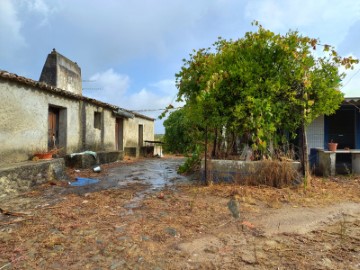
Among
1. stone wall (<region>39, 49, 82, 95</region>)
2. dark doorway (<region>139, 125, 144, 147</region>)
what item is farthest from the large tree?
dark doorway (<region>139, 125, 144, 147</region>)

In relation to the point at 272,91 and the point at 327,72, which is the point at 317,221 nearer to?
the point at 272,91

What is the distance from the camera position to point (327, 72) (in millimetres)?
6680

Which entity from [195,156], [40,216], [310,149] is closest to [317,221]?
[40,216]

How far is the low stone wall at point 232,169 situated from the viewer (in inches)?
256

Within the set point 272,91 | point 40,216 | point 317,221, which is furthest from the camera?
point 272,91

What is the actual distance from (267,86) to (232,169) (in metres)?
2.03

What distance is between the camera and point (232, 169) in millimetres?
6656

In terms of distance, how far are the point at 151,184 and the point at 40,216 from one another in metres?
3.15

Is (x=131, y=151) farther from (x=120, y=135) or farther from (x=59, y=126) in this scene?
(x=59, y=126)

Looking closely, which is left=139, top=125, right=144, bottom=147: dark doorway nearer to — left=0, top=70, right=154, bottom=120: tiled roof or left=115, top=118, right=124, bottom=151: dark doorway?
left=115, top=118, right=124, bottom=151: dark doorway

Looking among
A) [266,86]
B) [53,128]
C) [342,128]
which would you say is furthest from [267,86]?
[53,128]

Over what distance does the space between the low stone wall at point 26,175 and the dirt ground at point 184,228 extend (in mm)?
312

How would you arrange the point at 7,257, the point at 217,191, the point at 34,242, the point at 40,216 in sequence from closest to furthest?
the point at 7,257 → the point at 34,242 → the point at 40,216 → the point at 217,191

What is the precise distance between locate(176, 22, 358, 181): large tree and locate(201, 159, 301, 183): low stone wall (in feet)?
1.41
